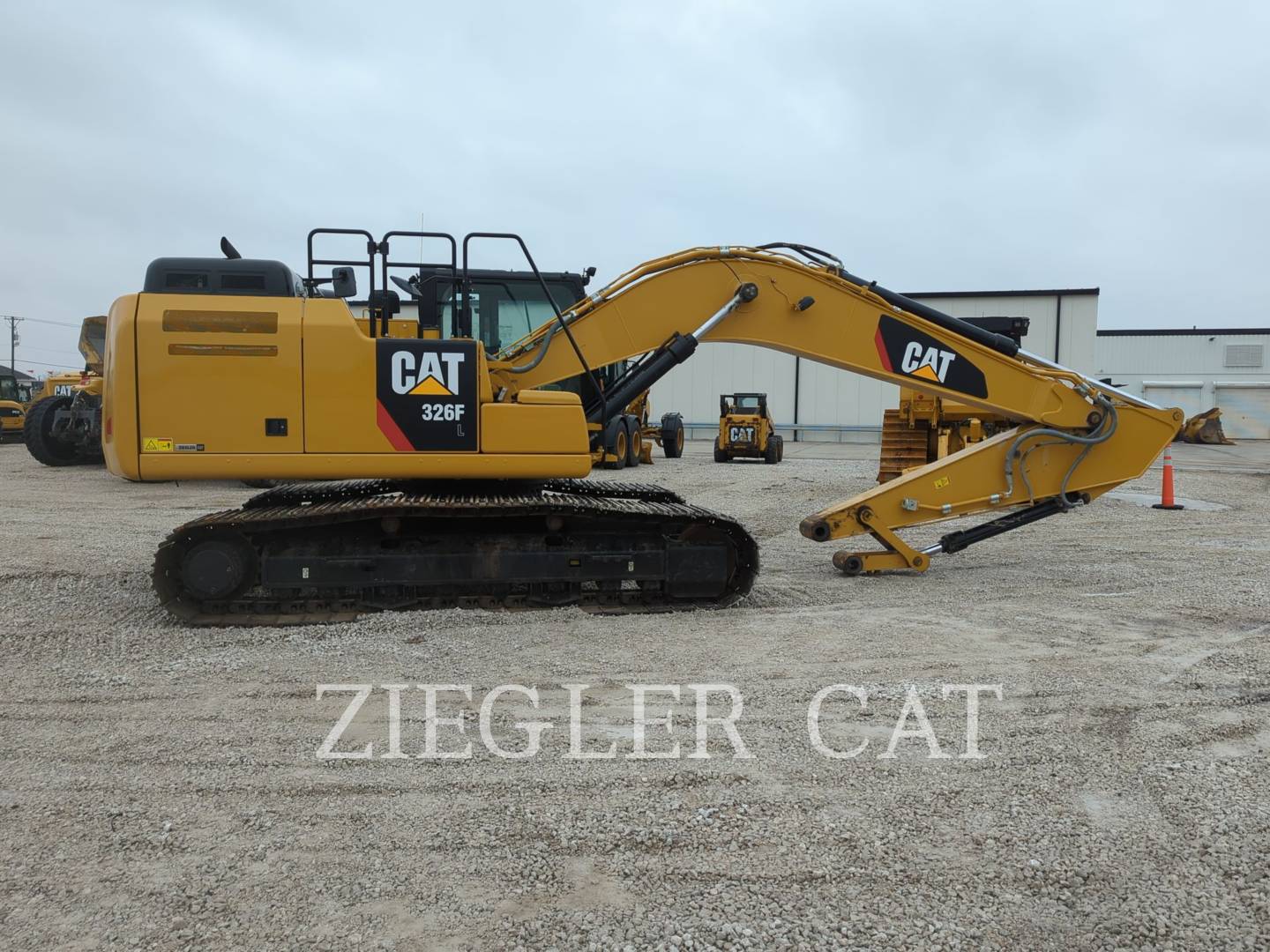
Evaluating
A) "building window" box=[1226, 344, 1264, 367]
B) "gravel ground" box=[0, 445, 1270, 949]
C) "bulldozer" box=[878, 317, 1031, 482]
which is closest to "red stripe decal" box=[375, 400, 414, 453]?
"gravel ground" box=[0, 445, 1270, 949]

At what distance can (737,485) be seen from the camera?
17422 millimetres

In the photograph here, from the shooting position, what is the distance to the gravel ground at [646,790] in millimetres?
2832

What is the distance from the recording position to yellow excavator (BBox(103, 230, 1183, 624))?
6.09m

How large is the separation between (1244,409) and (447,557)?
162 ft

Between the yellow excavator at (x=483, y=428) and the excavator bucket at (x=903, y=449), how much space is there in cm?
809

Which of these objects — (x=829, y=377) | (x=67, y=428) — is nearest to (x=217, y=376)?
(x=67, y=428)

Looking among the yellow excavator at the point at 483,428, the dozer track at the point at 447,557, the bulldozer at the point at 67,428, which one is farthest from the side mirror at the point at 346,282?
the bulldozer at the point at 67,428

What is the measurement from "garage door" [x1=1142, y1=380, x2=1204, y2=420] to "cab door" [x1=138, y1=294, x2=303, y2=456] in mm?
48327

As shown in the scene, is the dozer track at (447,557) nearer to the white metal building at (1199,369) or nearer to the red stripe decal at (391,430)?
the red stripe decal at (391,430)

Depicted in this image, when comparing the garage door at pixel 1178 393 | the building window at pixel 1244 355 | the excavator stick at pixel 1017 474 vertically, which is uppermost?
the building window at pixel 1244 355

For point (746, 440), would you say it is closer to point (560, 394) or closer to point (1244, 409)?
point (560, 394)

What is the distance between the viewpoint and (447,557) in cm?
640

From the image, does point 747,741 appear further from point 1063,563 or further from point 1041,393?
point 1063,563

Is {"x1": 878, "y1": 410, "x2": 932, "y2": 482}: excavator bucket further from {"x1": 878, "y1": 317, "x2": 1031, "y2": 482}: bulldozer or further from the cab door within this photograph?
the cab door
